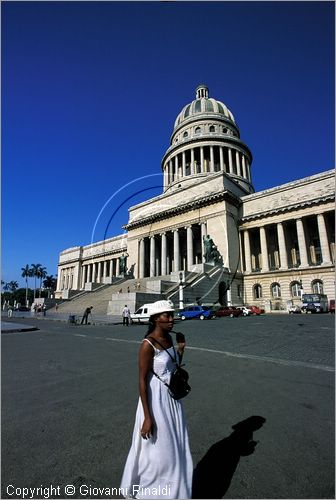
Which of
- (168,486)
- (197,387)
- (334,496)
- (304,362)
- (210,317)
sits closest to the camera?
(168,486)

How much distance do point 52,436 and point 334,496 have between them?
3.03m

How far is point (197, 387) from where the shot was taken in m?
5.23

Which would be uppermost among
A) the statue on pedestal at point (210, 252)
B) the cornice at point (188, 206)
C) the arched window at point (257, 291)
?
the cornice at point (188, 206)

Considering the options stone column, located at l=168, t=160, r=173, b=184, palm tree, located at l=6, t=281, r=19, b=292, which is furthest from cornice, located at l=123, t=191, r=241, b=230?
palm tree, located at l=6, t=281, r=19, b=292

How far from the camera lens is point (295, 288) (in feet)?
119

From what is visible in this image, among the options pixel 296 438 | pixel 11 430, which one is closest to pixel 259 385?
pixel 296 438

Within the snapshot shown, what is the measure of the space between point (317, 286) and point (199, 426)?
117 ft

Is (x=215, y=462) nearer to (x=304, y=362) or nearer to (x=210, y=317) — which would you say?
(x=304, y=362)

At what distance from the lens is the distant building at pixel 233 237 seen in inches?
1347

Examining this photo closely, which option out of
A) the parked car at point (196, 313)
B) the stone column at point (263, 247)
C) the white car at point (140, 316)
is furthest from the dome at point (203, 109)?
the white car at point (140, 316)

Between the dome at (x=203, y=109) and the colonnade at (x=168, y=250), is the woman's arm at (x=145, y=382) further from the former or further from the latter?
the dome at (x=203, y=109)

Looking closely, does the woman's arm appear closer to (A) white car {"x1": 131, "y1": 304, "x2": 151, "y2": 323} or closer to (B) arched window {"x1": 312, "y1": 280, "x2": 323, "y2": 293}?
(A) white car {"x1": 131, "y1": 304, "x2": 151, "y2": 323}

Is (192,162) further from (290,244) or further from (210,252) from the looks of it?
(210,252)

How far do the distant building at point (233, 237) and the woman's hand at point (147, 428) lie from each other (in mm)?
25379
